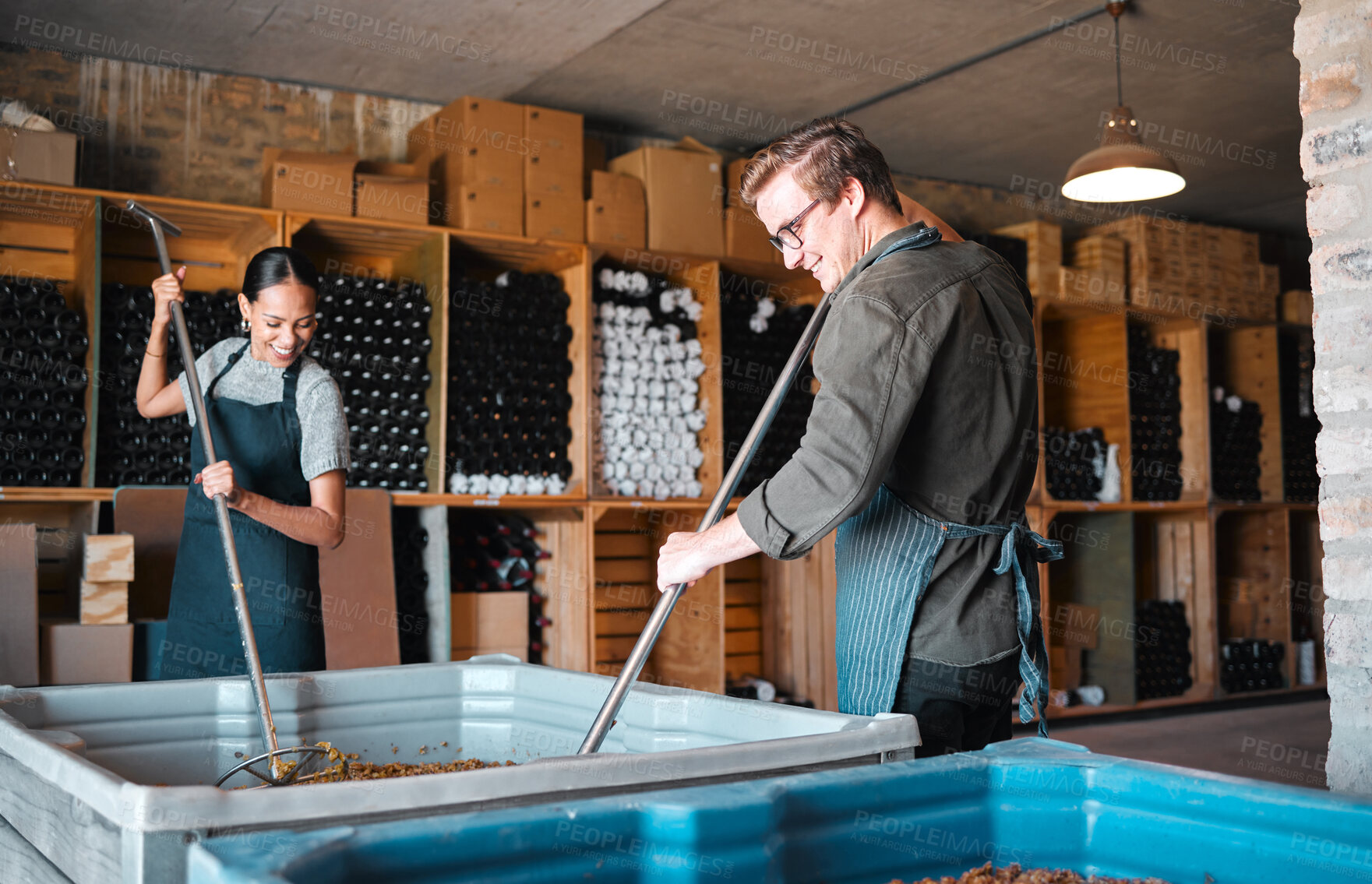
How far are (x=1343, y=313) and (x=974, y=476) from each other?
3.21 feet

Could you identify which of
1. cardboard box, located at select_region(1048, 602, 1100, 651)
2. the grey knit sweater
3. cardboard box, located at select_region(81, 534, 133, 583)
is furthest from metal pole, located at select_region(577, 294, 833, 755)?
cardboard box, located at select_region(1048, 602, 1100, 651)

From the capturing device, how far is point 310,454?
2.44 metres

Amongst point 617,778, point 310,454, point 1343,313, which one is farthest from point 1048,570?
point 617,778

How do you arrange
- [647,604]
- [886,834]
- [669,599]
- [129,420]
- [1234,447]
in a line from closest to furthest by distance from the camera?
[886,834]
[669,599]
[129,420]
[647,604]
[1234,447]

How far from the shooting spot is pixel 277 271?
250 cm

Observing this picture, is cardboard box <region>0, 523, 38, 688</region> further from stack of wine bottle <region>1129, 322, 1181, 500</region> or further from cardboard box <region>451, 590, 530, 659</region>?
stack of wine bottle <region>1129, 322, 1181, 500</region>

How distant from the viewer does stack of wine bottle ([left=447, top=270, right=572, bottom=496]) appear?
478 cm

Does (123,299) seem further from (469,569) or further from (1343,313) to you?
(1343,313)

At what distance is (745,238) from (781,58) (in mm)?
822

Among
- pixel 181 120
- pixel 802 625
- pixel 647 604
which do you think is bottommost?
pixel 802 625

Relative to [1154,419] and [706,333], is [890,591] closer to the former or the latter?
[706,333]

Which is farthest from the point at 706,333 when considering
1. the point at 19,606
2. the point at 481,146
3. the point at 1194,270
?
the point at 1194,270

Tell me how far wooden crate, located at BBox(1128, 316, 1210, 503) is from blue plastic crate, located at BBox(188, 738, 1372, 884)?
251 inches

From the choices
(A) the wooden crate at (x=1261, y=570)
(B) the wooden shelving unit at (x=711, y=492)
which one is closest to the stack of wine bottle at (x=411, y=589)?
Result: (B) the wooden shelving unit at (x=711, y=492)
